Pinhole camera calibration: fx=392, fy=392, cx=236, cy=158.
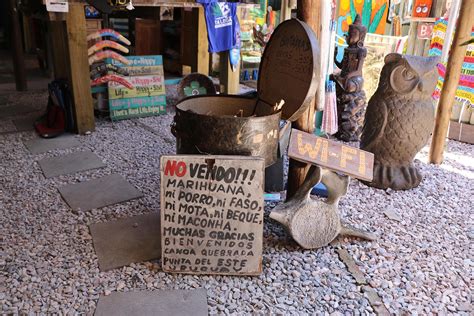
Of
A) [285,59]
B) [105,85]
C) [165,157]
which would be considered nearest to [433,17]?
[285,59]

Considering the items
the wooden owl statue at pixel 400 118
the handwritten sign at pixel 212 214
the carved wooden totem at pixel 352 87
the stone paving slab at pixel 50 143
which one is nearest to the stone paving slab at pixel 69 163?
the stone paving slab at pixel 50 143

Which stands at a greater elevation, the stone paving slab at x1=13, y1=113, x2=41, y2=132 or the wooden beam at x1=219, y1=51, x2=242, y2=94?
the wooden beam at x1=219, y1=51, x2=242, y2=94

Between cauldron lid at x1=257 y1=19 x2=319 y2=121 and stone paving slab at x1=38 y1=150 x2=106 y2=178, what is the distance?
5.97 ft

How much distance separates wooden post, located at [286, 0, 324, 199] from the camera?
8.44 ft

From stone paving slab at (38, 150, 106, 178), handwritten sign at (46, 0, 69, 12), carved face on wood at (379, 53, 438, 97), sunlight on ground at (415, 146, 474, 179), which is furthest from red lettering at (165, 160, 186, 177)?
sunlight on ground at (415, 146, 474, 179)

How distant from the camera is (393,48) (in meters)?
5.54

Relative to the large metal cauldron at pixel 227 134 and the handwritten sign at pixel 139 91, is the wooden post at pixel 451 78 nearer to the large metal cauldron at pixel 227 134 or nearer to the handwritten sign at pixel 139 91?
the large metal cauldron at pixel 227 134

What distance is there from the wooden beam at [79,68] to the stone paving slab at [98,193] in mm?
1345

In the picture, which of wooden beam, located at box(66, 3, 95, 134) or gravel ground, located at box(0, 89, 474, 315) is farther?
wooden beam, located at box(66, 3, 95, 134)

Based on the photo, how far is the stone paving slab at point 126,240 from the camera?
7.70ft

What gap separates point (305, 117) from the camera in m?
2.72

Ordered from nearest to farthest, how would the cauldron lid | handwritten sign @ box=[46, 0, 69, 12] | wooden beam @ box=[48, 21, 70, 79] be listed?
the cauldron lid, handwritten sign @ box=[46, 0, 69, 12], wooden beam @ box=[48, 21, 70, 79]

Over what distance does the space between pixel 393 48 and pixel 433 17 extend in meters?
0.88

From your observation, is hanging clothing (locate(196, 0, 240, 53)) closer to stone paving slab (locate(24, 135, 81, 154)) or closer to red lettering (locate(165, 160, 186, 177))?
stone paving slab (locate(24, 135, 81, 154))
